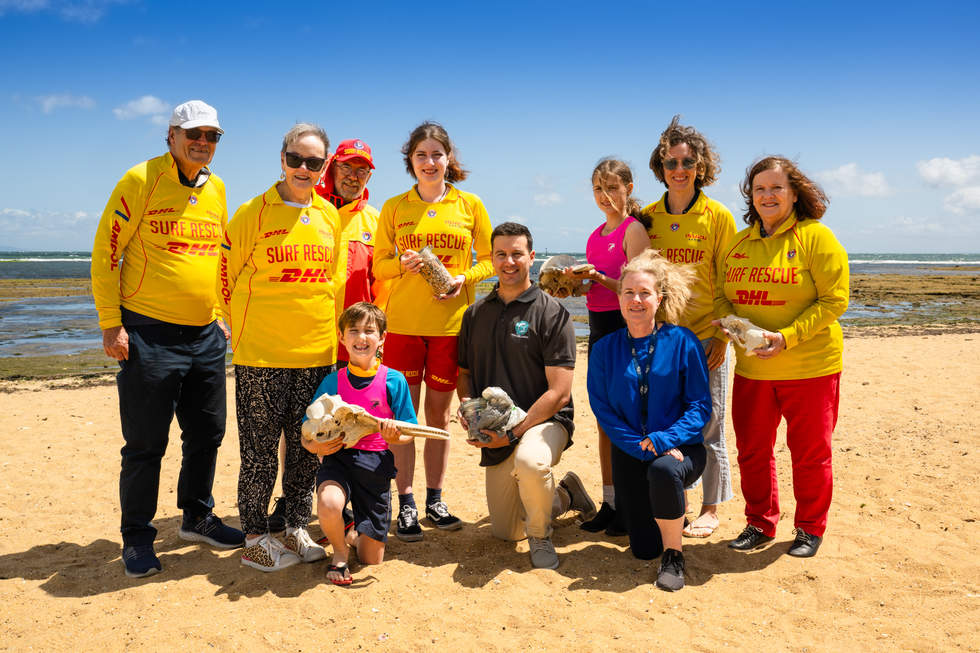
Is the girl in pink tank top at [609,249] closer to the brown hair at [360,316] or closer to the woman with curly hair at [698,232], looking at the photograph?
the woman with curly hair at [698,232]

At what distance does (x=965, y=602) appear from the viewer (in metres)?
3.47

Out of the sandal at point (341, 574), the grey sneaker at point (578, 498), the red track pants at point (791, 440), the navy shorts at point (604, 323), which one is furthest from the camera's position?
the grey sneaker at point (578, 498)

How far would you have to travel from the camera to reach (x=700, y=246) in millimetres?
4199

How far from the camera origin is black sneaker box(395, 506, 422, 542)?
4.40 m

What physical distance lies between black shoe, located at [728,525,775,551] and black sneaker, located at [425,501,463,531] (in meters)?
1.84

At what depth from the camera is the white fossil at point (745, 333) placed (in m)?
3.73

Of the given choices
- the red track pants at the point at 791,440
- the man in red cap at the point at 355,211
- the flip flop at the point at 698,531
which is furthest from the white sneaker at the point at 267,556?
the red track pants at the point at 791,440

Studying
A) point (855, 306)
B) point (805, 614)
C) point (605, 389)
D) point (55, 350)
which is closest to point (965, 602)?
point (805, 614)

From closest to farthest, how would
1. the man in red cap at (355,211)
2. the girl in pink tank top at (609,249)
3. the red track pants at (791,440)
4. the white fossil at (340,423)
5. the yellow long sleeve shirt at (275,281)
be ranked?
the white fossil at (340,423) → the yellow long sleeve shirt at (275,281) → the red track pants at (791,440) → the girl in pink tank top at (609,249) → the man in red cap at (355,211)

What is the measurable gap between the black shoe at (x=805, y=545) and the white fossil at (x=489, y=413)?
6.31 ft

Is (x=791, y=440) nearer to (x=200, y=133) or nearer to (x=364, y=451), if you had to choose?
(x=364, y=451)

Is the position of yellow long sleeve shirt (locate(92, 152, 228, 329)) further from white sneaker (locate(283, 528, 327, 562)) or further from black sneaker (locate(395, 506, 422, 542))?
black sneaker (locate(395, 506, 422, 542))

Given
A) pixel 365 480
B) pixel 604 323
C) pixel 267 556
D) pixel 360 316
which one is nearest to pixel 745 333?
pixel 604 323

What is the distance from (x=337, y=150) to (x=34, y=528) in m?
3.56
